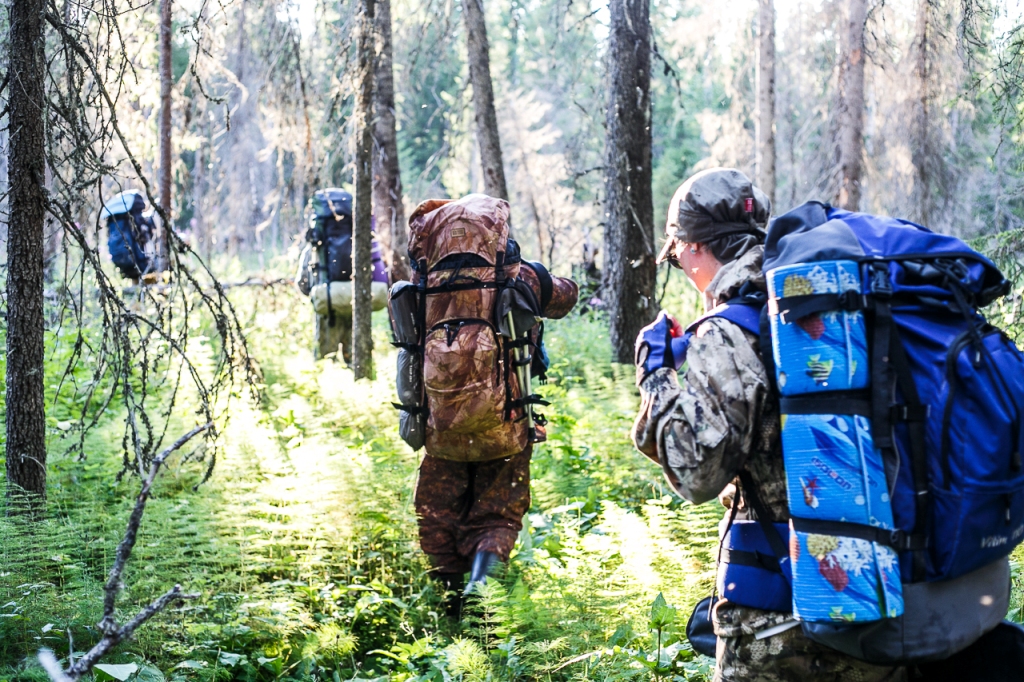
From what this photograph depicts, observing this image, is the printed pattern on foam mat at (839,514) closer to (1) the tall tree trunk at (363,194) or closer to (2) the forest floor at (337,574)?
(2) the forest floor at (337,574)

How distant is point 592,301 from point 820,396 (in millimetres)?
11840

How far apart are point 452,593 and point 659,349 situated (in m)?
2.90

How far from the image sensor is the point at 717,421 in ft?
7.03

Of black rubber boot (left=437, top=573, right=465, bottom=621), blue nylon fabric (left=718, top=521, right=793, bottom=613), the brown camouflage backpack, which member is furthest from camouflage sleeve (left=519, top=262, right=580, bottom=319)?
blue nylon fabric (left=718, top=521, right=793, bottom=613)

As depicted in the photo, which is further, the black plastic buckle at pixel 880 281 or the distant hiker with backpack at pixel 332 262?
the distant hiker with backpack at pixel 332 262

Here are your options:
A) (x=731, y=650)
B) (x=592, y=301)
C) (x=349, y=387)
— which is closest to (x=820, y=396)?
(x=731, y=650)

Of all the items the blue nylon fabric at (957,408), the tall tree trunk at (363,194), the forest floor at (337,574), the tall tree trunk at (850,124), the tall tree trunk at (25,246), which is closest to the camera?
the blue nylon fabric at (957,408)

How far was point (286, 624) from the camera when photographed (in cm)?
406

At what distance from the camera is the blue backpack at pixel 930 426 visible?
1957 mm

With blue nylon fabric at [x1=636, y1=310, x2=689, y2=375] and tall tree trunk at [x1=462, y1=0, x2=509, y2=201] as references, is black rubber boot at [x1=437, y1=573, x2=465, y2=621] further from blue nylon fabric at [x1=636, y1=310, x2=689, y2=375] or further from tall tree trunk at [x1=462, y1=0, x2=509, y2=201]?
tall tree trunk at [x1=462, y1=0, x2=509, y2=201]

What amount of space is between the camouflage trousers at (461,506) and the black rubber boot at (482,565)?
0.49 ft

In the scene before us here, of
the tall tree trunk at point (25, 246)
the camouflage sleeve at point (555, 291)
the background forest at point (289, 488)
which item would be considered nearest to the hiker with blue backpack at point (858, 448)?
the background forest at point (289, 488)

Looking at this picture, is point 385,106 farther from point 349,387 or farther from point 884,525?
point 884,525

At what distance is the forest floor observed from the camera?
359 centimetres
